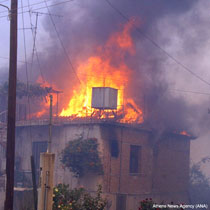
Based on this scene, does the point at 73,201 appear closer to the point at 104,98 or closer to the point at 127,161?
the point at 127,161

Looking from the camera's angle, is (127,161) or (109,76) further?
(109,76)

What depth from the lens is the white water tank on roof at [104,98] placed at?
27.0 meters

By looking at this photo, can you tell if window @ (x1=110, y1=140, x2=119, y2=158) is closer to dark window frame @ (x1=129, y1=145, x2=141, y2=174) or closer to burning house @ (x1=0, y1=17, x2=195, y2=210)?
burning house @ (x1=0, y1=17, x2=195, y2=210)

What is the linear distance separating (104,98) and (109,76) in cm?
535

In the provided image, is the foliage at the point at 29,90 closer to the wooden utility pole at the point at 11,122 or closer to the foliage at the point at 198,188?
the foliage at the point at 198,188

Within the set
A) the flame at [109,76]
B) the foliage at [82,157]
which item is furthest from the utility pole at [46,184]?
the flame at [109,76]

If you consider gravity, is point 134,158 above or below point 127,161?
above

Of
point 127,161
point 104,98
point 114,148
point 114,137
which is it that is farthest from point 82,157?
point 104,98

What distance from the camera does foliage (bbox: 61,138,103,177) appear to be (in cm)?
2514

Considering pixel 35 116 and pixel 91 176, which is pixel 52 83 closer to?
pixel 35 116

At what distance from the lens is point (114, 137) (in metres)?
26.4

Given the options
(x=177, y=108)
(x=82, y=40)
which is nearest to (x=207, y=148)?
(x=177, y=108)

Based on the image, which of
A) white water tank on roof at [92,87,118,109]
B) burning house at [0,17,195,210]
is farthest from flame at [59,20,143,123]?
white water tank on roof at [92,87,118,109]

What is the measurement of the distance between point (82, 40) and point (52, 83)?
14.9 ft
